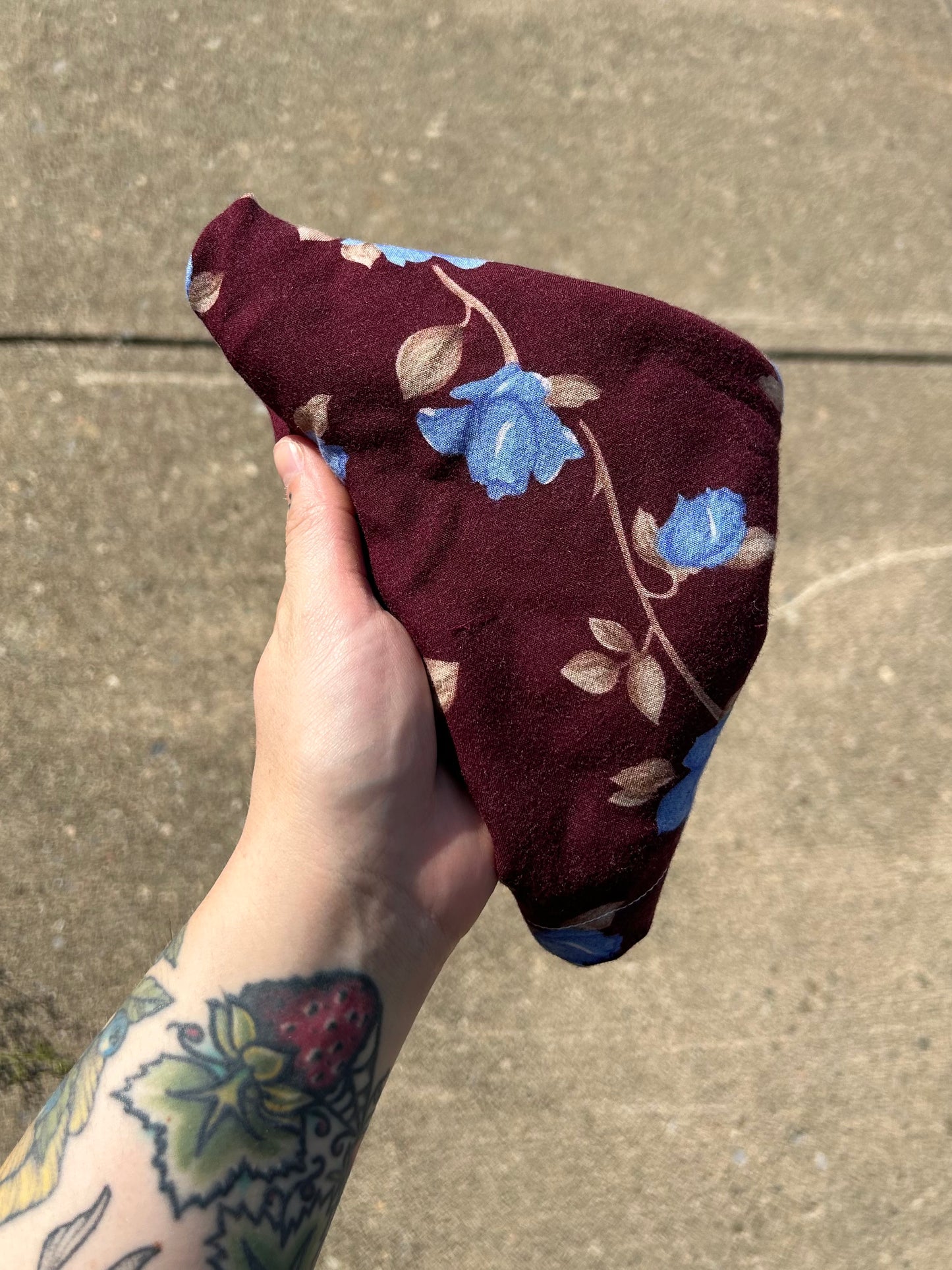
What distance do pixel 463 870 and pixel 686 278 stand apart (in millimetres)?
1442

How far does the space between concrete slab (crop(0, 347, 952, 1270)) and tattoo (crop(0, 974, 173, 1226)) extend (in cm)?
61

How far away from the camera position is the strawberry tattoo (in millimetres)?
1125

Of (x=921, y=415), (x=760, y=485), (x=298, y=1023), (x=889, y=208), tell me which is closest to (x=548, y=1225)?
(x=298, y=1023)

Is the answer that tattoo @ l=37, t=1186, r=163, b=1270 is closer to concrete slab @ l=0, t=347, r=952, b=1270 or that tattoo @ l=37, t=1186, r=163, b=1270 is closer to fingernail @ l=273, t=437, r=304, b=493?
concrete slab @ l=0, t=347, r=952, b=1270

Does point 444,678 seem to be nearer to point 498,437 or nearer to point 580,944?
point 498,437

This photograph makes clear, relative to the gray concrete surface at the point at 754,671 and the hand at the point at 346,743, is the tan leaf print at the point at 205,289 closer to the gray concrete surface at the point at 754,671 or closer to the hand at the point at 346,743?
the hand at the point at 346,743

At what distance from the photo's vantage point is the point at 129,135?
2107 mm

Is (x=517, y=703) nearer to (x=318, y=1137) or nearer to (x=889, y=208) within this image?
(x=318, y=1137)

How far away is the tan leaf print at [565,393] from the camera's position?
3.85 ft

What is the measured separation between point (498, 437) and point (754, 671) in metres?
0.98

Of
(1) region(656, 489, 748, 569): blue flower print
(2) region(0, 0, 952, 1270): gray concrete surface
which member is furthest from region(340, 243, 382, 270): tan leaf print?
(2) region(0, 0, 952, 1270): gray concrete surface

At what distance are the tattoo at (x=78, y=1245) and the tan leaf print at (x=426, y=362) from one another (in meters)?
0.95

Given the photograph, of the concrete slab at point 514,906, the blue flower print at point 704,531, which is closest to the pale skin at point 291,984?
the blue flower print at point 704,531

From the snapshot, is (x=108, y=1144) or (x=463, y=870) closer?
(x=108, y=1144)
